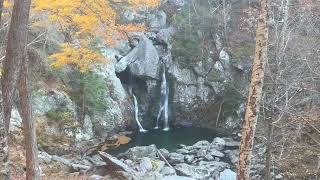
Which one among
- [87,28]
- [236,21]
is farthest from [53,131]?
[236,21]

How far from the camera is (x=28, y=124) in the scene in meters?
9.05

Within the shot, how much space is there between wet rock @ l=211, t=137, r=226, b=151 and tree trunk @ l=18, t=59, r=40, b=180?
14.5 meters

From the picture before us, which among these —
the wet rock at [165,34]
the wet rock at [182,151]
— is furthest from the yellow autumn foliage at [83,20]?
the wet rock at [165,34]

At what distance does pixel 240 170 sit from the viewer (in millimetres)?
8344

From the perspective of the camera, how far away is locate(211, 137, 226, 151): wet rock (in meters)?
22.9

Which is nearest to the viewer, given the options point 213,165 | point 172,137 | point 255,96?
point 255,96

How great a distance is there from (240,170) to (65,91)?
16001 mm

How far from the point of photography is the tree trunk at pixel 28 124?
8.70 meters

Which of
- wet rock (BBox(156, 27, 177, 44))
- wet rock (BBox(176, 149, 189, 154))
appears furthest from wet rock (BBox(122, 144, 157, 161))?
wet rock (BBox(156, 27, 177, 44))

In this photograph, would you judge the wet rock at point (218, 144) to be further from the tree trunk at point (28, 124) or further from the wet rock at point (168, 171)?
the tree trunk at point (28, 124)

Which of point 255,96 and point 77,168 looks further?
point 77,168

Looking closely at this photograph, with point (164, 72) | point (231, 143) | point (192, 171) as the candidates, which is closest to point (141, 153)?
point (192, 171)

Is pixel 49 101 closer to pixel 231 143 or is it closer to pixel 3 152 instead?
pixel 231 143

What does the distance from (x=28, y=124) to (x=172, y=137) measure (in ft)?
57.8
